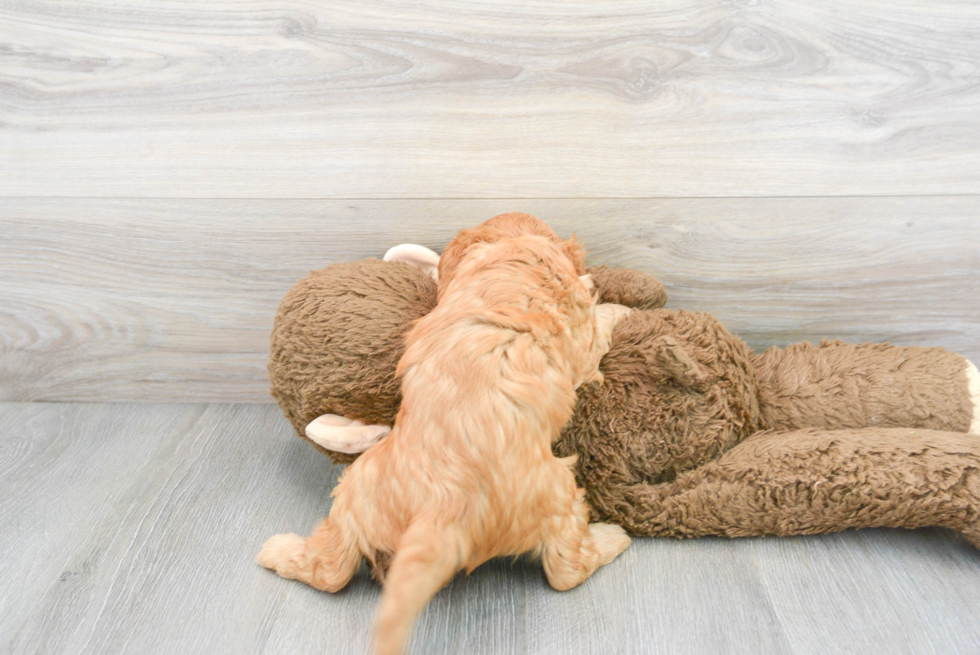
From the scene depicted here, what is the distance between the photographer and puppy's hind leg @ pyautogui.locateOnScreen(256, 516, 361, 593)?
0.83 meters

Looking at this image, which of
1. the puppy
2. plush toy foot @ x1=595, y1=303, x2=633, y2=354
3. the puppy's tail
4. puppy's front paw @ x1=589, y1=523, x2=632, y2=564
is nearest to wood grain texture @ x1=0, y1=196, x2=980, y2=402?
plush toy foot @ x1=595, y1=303, x2=633, y2=354

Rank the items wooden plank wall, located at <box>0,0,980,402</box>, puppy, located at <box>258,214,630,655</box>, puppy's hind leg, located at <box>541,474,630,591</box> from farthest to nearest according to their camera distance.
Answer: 1. wooden plank wall, located at <box>0,0,980,402</box>
2. puppy's hind leg, located at <box>541,474,630,591</box>
3. puppy, located at <box>258,214,630,655</box>

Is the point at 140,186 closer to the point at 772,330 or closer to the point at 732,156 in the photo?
the point at 732,156

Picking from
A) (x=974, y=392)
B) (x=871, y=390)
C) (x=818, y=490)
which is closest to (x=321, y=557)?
(x=818, y=490)

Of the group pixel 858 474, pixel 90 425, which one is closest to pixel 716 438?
pixel 858 474

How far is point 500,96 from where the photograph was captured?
1057 millimetres

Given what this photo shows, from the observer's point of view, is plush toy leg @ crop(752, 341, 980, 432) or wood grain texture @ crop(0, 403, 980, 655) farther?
plush toy leg @ crop(752, 341, 980, 432)

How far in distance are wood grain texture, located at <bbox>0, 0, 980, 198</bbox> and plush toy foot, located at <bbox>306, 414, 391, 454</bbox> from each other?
1.33 ft

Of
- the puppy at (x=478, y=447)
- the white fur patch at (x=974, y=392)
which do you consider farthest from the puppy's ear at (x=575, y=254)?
the white fur patch at (x=974, y=392)

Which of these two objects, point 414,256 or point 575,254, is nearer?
point 575,254

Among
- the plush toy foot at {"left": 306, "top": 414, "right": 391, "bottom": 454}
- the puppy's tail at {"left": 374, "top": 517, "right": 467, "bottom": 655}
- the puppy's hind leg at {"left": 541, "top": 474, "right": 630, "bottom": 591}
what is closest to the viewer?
the puppy's tail at {"left": 374, "top": 517, "right": 467, "bottom": 655}

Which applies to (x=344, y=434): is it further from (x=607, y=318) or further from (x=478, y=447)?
(x=607, y=318)

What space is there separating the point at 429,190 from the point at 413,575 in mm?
667

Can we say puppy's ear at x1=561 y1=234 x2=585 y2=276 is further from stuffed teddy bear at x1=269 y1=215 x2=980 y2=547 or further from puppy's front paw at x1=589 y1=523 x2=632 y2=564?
puppy's front paw at x1=589 y1=523 x2=632 y2=564
